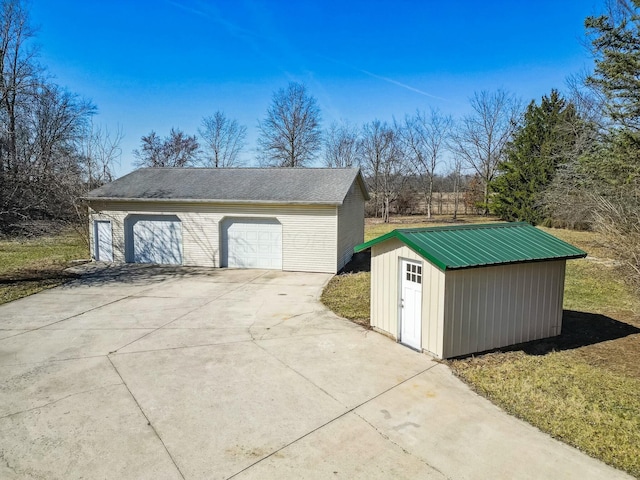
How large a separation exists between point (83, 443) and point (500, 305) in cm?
644

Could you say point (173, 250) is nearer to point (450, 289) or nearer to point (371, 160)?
point (450, 289)

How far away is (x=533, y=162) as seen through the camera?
100ft

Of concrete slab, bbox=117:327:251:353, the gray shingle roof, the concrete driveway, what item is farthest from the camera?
the gray shingle roof

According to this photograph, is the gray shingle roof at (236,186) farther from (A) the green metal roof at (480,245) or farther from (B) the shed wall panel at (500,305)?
(B) the shed wall panel at (500,305)

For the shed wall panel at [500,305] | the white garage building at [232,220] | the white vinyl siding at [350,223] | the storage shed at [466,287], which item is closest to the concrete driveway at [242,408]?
the storage shed at [466,287]

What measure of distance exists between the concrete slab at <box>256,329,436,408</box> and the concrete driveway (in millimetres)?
33

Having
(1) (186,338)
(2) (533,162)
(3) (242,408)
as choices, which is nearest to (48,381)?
(1) (186,338)

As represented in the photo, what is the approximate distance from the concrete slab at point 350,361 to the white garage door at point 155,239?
31.6 ft

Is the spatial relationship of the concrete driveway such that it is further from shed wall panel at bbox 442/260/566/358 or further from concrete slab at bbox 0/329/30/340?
shed wall panel at bbox 442/260/566/358

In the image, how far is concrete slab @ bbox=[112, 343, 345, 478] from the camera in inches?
167

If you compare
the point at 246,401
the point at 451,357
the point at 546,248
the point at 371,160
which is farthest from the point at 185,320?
the point at 371,160

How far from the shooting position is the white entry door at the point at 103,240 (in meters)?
16.4

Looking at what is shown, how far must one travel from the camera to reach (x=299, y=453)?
166 inches

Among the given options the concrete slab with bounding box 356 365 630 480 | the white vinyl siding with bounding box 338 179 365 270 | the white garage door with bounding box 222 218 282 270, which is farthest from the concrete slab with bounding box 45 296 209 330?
the white vinyl siding with bounding box 338 179 365 270
